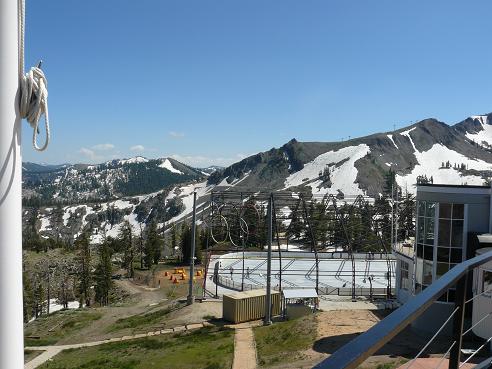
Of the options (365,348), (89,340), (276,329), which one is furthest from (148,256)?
(365,348)

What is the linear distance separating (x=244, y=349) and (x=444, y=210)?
10079mm

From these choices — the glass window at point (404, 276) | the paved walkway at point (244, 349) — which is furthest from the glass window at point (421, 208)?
the paved walkway at point (244, 349)

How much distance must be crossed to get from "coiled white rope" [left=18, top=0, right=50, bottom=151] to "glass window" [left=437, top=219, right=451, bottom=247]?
19.0m

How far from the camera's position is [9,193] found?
243 cm

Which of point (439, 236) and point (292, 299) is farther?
point (292, 299)

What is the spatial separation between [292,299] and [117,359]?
10298 millimetres

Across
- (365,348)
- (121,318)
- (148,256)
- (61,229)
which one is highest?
(365,348)

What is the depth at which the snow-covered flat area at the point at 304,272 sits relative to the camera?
3300 centimetres

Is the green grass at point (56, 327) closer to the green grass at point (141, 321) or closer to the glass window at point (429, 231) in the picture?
the green grass at point (141, 321)

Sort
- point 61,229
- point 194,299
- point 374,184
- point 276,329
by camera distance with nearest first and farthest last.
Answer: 1. point 276,329
2. point 194,299
3. point 374,184
4. point 61,229

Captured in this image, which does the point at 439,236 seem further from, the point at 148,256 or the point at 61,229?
the point at 61,229

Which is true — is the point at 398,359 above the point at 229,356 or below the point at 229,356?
above

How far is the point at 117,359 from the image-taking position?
1895 cm

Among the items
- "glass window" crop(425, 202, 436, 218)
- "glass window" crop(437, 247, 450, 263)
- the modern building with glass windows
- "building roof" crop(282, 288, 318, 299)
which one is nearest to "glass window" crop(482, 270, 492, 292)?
the modern building with glass windows
